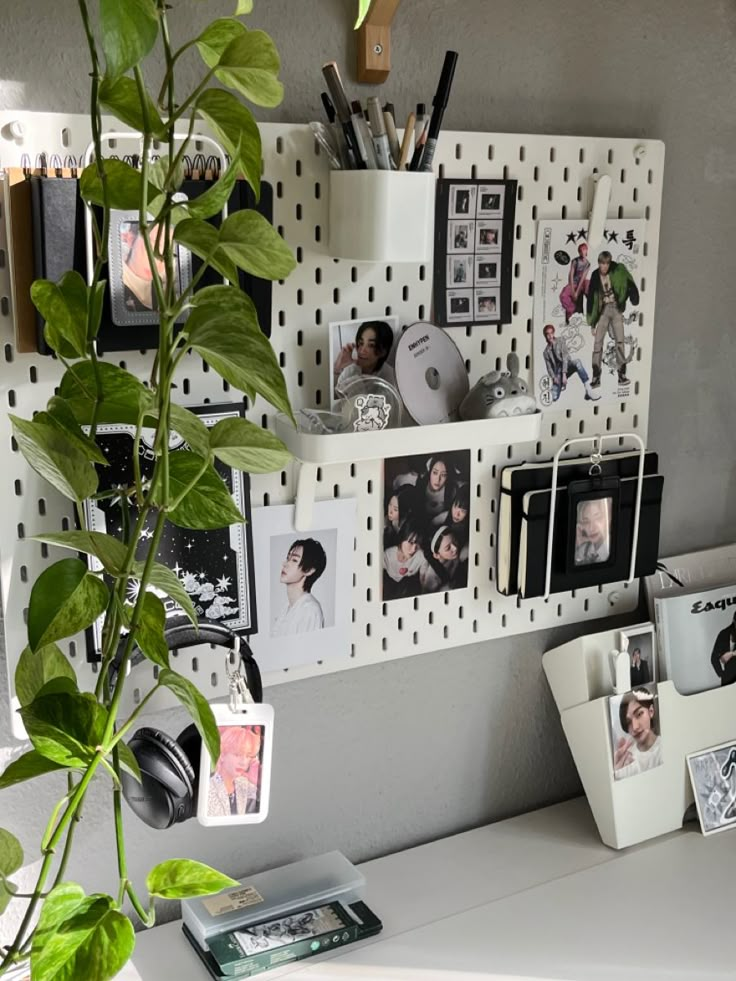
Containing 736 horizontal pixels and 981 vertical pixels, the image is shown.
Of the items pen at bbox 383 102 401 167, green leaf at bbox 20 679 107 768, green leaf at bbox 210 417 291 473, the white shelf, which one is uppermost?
pen at bbox 383 102 401 167

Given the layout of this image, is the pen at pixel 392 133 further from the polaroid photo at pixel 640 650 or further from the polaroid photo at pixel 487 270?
the polaroid photo at pixel 640 650

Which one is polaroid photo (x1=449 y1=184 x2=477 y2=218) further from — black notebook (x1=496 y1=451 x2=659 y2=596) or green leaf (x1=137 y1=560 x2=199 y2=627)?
green leaf (x1=137 y1=560 x2=199 y2=627)

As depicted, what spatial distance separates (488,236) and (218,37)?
550 mm

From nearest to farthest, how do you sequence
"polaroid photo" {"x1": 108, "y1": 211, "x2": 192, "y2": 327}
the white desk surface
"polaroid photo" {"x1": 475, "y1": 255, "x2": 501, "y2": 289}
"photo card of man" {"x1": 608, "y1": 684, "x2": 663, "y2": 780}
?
"polaroid photo" {"x1": 108, "y1": 211, "x2": 192, "y2": 327} < the white desk surface < "polaroid photo" {"x1": 475, "y1": 255, "x2": 501, "y2": 289} < "photo card of man" {"x1": 608, "y1": 684, "x2": 663, "y2": 780}

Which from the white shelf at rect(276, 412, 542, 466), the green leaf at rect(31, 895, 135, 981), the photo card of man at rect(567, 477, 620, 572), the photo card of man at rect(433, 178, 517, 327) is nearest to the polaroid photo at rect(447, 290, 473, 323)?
the photo card of man at rect(433, 178, 517, 327)

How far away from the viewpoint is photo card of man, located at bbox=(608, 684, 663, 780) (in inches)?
51.3

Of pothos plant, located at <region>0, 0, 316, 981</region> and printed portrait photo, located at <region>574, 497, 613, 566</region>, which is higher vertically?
pothos plant, located at <region>0, 0, 316, 981</region>

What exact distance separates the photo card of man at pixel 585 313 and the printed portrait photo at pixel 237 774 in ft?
1.67

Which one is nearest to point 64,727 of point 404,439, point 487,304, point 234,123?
point 234,123

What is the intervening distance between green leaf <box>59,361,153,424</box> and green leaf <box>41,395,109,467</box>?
4 centimetres

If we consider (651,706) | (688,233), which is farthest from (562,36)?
(651,706)

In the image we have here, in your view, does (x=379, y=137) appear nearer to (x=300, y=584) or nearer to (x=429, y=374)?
(x=429, y=374)

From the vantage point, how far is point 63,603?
65cm

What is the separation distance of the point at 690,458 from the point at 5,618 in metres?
0.88
